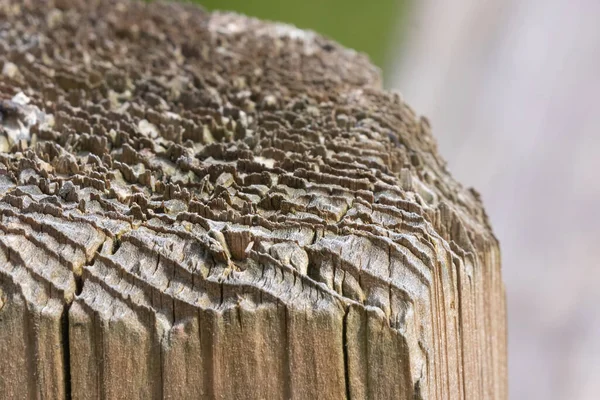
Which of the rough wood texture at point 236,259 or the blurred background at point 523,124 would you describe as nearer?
the rough wood texture at point 236,259

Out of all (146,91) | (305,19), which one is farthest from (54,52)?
(305,19)

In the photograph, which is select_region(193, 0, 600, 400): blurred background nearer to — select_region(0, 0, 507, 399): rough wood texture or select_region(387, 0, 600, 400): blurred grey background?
Answer: select_region(387, 0, 600, 400): blurred grey background

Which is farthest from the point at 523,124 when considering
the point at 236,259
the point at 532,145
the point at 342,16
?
the point at 236,259

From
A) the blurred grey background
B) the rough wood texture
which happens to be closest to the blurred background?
Answer: the blurred grey background

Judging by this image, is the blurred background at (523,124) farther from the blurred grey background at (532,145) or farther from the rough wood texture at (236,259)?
the rough wood texture at (236,259)

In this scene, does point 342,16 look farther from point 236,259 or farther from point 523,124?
point 236,259

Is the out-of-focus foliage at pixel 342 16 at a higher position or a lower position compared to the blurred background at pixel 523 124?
higher

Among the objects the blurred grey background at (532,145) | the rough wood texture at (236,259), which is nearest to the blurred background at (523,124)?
the blurred grey background at (532,145)

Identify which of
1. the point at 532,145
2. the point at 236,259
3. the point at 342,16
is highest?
the point at 342,16
